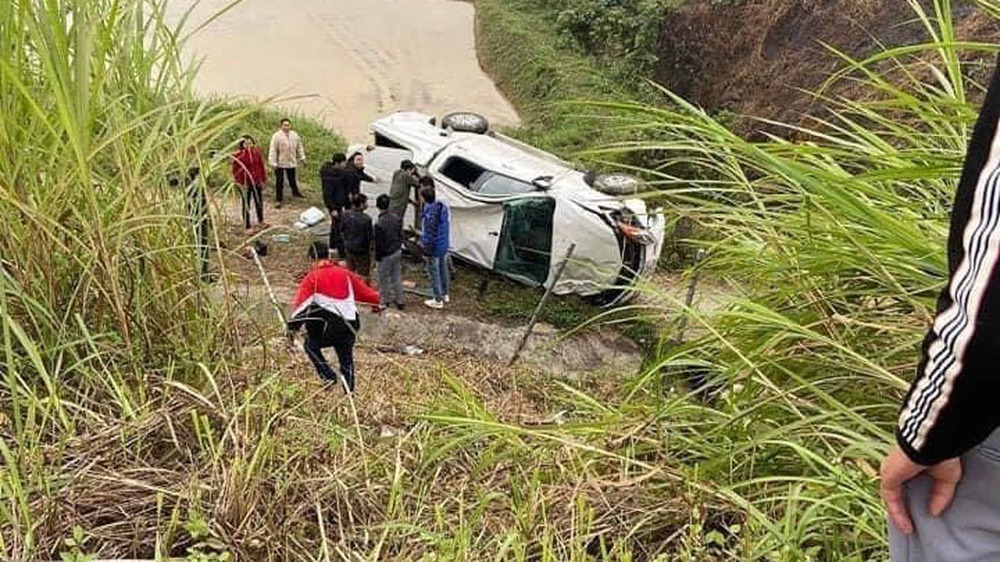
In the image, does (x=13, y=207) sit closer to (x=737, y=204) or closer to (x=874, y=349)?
(x=737, y=204)

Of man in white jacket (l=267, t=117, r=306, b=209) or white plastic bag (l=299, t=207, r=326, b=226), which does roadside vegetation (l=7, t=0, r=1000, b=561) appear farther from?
man in white jacket (l=267, t=117, r=306, b=209)

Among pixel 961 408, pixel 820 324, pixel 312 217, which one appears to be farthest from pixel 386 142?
pixel 961 408

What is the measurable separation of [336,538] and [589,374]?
18.3ft

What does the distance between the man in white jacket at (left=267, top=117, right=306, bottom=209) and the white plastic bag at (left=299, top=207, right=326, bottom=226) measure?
570 mm

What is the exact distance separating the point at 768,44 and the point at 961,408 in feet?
46.4

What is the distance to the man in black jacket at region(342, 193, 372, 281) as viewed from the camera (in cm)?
830

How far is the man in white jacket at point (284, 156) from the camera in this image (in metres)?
10.6

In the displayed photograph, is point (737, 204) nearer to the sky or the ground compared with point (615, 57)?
nearer to the sky

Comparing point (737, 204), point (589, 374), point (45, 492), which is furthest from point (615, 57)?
point (45, 492)

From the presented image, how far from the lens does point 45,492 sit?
1881 millimetres

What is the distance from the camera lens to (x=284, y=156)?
35.3 feet

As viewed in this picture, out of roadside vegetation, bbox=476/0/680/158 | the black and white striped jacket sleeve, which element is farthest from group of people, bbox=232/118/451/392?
the black and white striped jacket sleeve

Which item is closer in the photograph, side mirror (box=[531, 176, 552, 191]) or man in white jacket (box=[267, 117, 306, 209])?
side mirror (box=[531, 176, 552, 191])

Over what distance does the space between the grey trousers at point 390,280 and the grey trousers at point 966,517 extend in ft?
24.0
